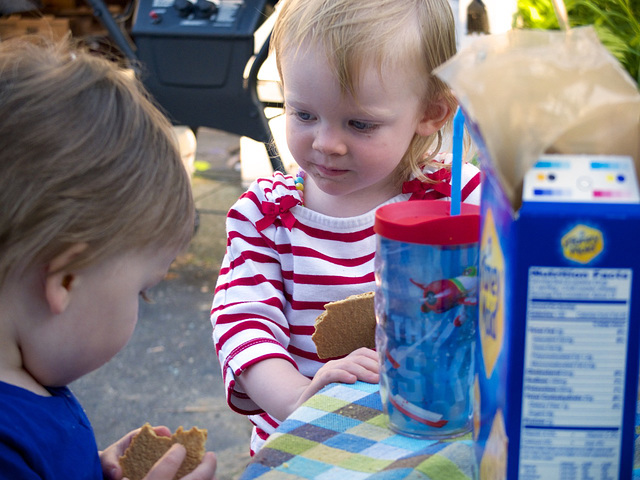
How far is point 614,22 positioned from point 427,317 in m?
1.64

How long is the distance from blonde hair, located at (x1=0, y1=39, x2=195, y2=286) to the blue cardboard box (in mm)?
485

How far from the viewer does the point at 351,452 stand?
2.49ft

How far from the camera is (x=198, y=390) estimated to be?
2848 mm

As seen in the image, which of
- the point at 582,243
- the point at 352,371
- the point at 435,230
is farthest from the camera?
the point at 352,371

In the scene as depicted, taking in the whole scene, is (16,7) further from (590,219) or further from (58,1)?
(590,219)

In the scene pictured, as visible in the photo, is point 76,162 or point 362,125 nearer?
point 76,162

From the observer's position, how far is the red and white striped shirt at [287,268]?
1.28 metres

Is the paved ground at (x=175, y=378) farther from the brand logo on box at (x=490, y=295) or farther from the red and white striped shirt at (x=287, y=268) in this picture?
the brand logo on box at (x=490, y=295)

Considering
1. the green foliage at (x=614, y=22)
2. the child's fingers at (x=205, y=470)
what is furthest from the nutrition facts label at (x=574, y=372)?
the green foliage at (x=614, y=22)

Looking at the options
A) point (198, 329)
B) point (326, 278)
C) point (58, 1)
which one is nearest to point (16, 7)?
point (58, 1)

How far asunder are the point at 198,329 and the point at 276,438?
256cm

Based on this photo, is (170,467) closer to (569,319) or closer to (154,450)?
(154,450)

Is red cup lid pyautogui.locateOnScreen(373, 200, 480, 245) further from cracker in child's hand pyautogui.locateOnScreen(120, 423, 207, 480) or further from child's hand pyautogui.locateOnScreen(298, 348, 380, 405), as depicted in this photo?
cracker in child's hand pyautogui.locateOnScreen(120, 423, 207, 480)

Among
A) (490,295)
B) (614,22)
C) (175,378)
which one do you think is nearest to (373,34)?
(490,295)
